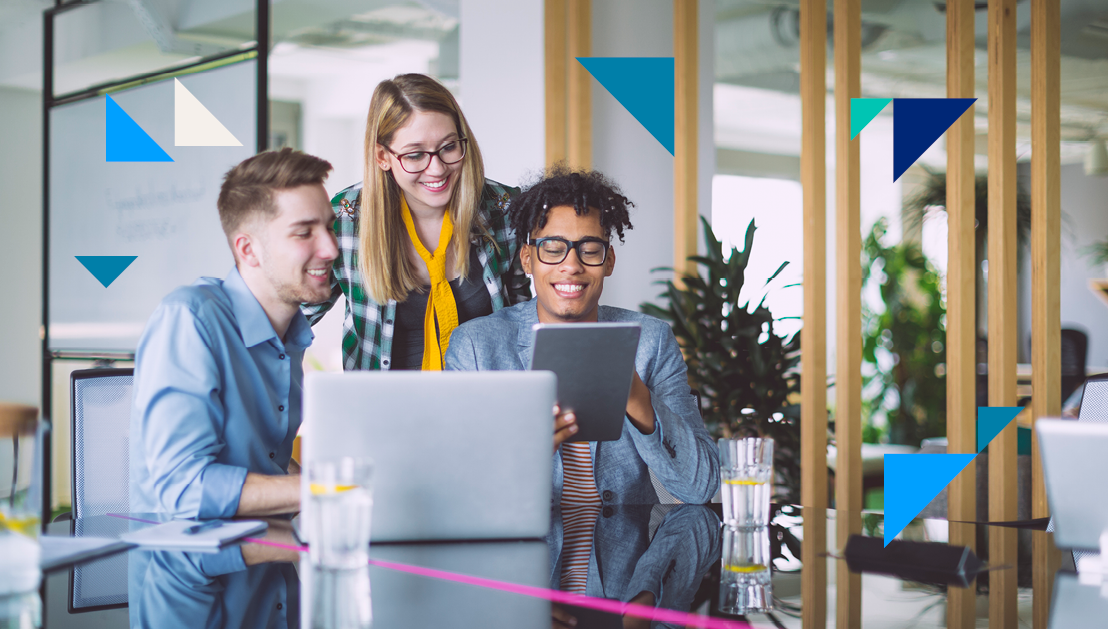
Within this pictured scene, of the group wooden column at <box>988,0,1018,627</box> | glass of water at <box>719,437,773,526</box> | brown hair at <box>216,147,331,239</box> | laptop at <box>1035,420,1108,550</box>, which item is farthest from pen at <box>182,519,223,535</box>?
wooden column at <box>988,0,1018,627</box>

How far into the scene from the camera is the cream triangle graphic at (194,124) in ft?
12.6

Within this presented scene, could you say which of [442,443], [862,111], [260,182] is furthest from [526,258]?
[862,111]

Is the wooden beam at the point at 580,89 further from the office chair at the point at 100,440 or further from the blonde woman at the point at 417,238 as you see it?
the office chair at the point at 100,440

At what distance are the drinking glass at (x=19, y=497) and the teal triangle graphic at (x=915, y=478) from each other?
231 cm

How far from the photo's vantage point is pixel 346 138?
835 centimetres

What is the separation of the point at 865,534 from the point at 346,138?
7.49 m

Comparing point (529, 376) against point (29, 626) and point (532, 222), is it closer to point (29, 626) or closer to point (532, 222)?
point (29, 626)

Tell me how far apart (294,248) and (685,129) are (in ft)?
7.50

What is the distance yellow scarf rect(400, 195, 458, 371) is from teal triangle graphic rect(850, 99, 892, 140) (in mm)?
1519

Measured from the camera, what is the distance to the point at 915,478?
12.2 ft

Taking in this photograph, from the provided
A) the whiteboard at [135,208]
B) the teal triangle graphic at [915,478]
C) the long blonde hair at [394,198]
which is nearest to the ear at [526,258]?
the long blonde hair at [394,198]

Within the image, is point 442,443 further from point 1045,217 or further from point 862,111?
point 1045,217

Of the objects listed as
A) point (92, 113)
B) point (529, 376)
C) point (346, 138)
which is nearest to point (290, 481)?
point (529, 376)

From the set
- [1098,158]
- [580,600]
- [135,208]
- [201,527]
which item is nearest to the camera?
[580,600]
